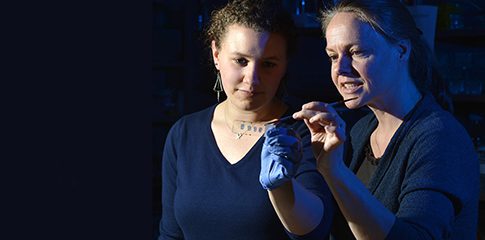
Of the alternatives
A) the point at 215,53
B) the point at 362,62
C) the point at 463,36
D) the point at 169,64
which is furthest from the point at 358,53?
the point at 169,64

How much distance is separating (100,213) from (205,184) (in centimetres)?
90

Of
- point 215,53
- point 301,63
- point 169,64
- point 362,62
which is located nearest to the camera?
point 362,62

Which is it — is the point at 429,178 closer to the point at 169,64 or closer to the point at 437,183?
the point at 437,183

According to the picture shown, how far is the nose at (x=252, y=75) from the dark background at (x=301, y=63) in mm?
1336

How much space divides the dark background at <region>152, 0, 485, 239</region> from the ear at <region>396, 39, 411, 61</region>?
1390mm

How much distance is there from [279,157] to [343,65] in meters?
0.21

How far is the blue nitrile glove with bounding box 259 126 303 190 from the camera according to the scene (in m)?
0.90

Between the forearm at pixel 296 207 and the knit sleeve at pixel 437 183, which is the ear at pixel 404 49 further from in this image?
the forearm at pixel 296 207

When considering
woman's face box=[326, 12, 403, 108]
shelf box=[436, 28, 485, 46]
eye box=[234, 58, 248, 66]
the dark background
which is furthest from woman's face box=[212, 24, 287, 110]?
shelf box=[436, 28, 485, 46]

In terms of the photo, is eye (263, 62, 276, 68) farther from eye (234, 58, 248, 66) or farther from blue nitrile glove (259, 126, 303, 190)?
blue nitrile glove (259, 126, 303, 190)

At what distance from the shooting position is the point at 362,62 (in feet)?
3.24

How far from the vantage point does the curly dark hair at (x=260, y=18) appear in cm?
118

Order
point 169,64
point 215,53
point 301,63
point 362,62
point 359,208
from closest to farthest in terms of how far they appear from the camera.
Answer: point 359,208, point 362,62, point 215,53, point 301,63, point 169,64

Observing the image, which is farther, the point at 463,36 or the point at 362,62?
the point at 463,36
